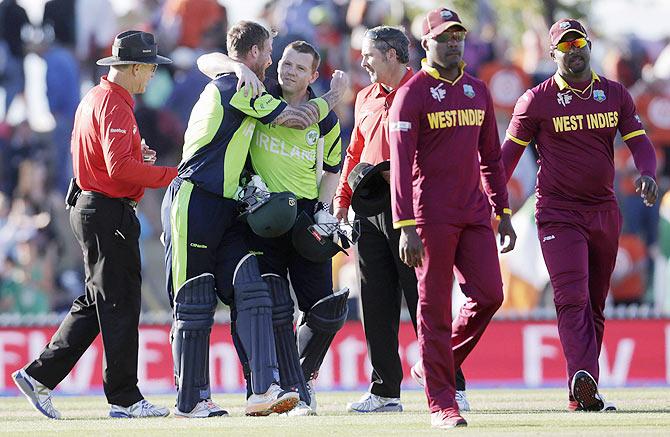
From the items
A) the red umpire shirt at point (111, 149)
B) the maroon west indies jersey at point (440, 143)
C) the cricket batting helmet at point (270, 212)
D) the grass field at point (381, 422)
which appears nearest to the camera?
the grass field at point (381, 422)

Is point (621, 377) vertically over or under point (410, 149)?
under

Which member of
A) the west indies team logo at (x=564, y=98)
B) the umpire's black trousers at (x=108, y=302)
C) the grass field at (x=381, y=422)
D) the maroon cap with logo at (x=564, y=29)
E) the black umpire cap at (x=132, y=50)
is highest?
the maroon cap with logo at (x=564, y=29)

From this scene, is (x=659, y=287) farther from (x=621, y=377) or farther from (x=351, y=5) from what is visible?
(x=351, y=5)

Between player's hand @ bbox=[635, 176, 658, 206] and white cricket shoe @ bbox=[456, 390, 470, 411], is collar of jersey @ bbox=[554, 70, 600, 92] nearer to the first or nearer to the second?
player's hand @ bbox=[635, 176, 658, 206]

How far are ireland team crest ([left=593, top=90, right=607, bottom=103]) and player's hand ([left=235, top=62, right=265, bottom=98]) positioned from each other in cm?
221

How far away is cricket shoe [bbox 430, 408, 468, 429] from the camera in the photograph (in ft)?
28.1

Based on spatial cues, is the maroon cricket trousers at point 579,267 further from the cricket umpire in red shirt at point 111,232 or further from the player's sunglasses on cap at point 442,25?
the cricket umpire in red shirt at point 111,232

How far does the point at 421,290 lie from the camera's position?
28.8 feet

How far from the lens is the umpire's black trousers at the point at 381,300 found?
10383 mm

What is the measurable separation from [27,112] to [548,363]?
7594 mm

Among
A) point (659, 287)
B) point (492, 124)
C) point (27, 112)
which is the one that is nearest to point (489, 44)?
point (659, 287)

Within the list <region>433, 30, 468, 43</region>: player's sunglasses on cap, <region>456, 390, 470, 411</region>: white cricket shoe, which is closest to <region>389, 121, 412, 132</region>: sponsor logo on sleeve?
<region>433, 30, 468, 43</region>: player's sunglasses on cap

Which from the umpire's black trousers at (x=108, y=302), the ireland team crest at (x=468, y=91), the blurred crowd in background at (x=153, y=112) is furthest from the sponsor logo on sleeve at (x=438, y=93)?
the blurred crowd in background at (x=153, y=112)

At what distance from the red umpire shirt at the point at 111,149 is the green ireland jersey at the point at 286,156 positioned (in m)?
0.57
